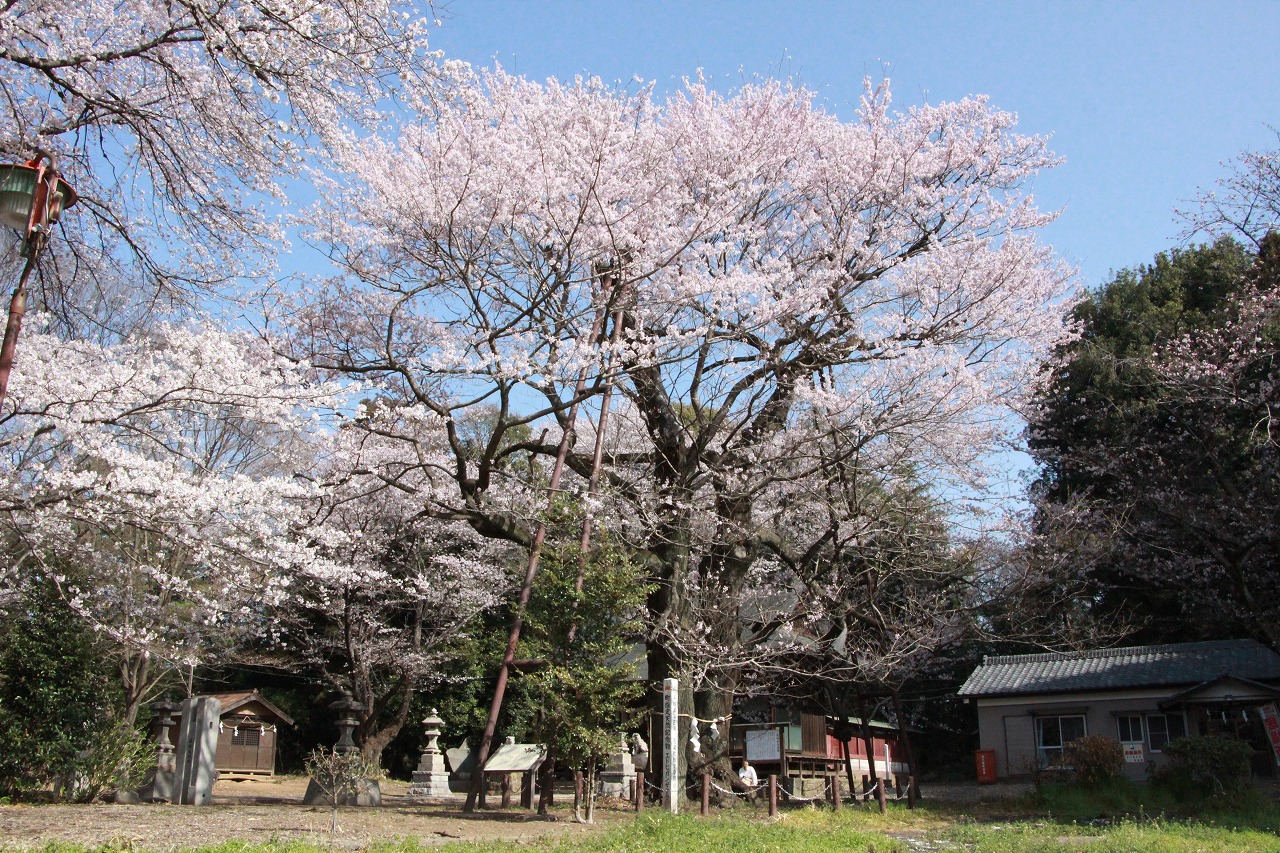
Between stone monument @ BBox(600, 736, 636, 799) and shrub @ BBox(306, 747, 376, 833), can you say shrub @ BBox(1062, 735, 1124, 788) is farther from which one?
shrub @ BBox(306, 747, 376, 833)

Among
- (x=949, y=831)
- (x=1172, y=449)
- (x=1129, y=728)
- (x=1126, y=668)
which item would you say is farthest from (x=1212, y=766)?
(x=1126, y=668)

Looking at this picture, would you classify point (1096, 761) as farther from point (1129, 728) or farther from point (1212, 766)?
point (1129, 728)

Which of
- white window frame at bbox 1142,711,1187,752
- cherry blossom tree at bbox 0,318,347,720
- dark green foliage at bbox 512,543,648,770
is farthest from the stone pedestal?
white window frame at bbox 1142,711,1187,752

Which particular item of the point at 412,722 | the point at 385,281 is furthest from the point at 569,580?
the point at 412,722

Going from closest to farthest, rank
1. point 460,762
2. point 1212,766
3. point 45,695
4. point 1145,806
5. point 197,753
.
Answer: point 45,695 < point 197,753 < point 1145,806 < point 1212,766 < point 460,762

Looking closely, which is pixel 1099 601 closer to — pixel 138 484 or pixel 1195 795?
pixel 1195 795

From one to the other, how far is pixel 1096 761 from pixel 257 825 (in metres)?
12.9

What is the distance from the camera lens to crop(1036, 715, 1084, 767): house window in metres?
22.1

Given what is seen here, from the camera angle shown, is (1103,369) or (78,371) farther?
(1103,369)

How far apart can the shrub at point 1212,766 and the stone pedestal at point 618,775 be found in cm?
850

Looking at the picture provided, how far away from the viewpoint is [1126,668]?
21.9 metres

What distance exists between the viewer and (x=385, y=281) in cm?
1191

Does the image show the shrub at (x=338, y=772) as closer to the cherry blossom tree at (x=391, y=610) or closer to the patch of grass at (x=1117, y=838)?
the patch of grass at (x=1117, y=838)

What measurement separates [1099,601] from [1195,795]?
1050 cm
